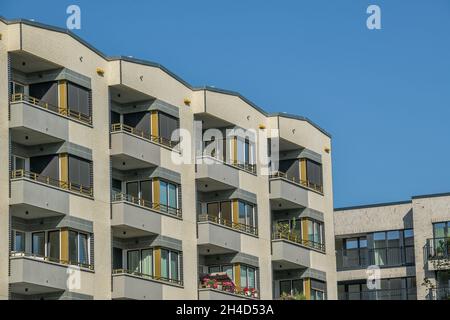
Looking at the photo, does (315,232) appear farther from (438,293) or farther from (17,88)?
(17,88)

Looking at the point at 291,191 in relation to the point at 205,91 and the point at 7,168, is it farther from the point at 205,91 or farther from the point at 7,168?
the point at 7,168

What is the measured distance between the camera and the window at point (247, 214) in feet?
233

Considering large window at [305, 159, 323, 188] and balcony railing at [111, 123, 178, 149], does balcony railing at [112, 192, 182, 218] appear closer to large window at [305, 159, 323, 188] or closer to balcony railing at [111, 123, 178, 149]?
balcony railing at [111, 123, 178, 149]

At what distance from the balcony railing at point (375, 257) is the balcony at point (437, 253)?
86.8 inches

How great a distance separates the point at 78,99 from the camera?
58281 millimetres

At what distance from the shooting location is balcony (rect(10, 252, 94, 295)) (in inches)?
2062

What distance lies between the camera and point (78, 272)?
184ft

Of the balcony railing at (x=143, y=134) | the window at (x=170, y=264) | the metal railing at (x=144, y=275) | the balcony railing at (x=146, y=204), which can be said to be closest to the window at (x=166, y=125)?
the balcony railing at (x=143, y=134)

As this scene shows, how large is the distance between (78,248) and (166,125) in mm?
10843

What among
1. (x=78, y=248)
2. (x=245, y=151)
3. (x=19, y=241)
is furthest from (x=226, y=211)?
(x=19, y=241)

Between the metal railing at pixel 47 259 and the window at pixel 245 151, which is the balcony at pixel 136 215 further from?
the window at pixel 245 151
